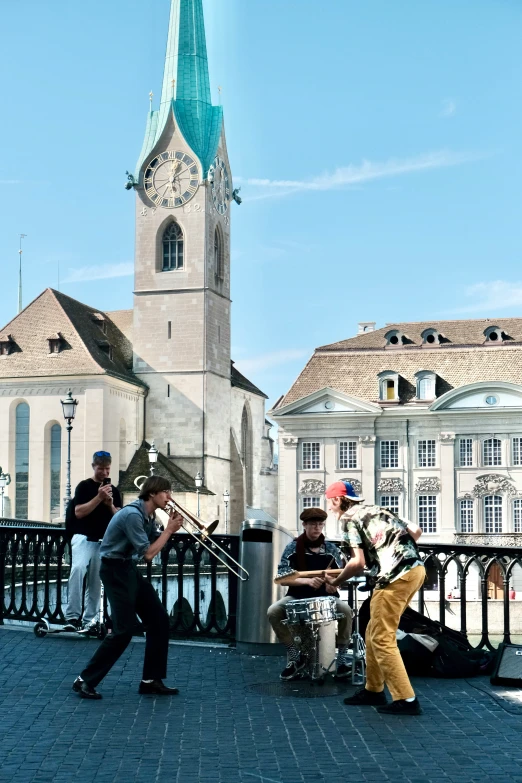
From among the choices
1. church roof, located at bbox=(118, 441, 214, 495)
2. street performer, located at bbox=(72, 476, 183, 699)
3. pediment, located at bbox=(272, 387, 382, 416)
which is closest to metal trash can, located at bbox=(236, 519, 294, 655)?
street performer, located at bbox=(72, 476, 183, 699)

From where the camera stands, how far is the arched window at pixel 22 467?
208 ft

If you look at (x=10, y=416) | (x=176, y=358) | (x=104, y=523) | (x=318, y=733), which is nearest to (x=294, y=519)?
(x=176, y=358)

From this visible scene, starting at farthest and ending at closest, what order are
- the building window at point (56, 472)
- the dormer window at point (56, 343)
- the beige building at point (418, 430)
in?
the dormer window at point (56, 343)
the building window at point (56, 472)
the beige building at point (418, 430)

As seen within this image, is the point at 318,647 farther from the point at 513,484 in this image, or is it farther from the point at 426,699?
the point at 513,484

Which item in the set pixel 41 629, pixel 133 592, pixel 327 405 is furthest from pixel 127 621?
pixel 327 405

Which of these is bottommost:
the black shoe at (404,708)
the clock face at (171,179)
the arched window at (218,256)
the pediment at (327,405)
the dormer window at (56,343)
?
the black shoe at (404,708)

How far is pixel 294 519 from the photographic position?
63281 mm

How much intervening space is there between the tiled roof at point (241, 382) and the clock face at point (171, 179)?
35.6 feet

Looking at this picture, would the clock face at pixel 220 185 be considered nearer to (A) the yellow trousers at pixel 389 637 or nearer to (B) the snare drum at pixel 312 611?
(B) the snare drum at pixel 312 611

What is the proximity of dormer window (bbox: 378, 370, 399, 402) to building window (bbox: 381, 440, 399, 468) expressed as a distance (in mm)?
2290

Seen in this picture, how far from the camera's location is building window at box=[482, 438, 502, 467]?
202 ft

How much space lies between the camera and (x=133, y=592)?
353 inches

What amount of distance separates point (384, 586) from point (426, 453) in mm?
54660

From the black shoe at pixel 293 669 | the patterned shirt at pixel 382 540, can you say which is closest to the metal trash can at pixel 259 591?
the black shoe at pixel 293 669
